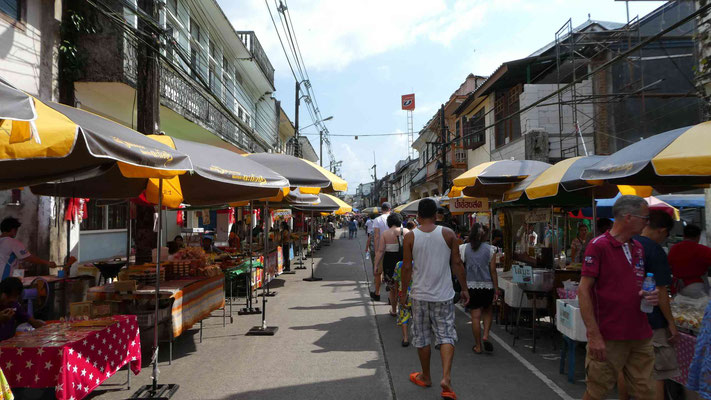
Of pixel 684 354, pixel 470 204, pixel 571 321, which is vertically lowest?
pixel 684 354

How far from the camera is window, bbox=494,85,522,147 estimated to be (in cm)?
1919

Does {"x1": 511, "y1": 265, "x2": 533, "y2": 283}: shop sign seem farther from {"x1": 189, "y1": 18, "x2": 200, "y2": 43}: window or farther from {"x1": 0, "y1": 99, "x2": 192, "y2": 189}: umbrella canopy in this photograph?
{"x1": 189, "y1": 18, "x2": 200, "y2": 43}: window

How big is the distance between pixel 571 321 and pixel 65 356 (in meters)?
4.89

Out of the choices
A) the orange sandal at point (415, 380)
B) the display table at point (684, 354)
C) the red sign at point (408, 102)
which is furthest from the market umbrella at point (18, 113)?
the red sign at point (408, 102)

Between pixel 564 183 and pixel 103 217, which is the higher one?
pixel 564 183

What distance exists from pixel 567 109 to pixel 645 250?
1648cm

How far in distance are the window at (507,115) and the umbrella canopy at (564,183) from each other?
11490 millimetres

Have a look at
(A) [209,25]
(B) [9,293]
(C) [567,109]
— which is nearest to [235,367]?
(B) [9,293]

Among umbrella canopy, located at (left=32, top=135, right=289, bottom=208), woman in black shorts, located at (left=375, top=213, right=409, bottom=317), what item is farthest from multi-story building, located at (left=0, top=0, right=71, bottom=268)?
woman in black shorts, located at (left=375, top=213, right=409, bottom=317)

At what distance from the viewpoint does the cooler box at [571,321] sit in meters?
4.65

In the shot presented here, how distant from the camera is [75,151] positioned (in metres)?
4.09

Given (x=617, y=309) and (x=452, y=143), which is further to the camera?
(x=452, y=143)

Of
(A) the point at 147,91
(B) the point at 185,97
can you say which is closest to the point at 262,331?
(A) the point at 147,91

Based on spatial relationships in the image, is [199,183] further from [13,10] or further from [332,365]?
[13,10]
